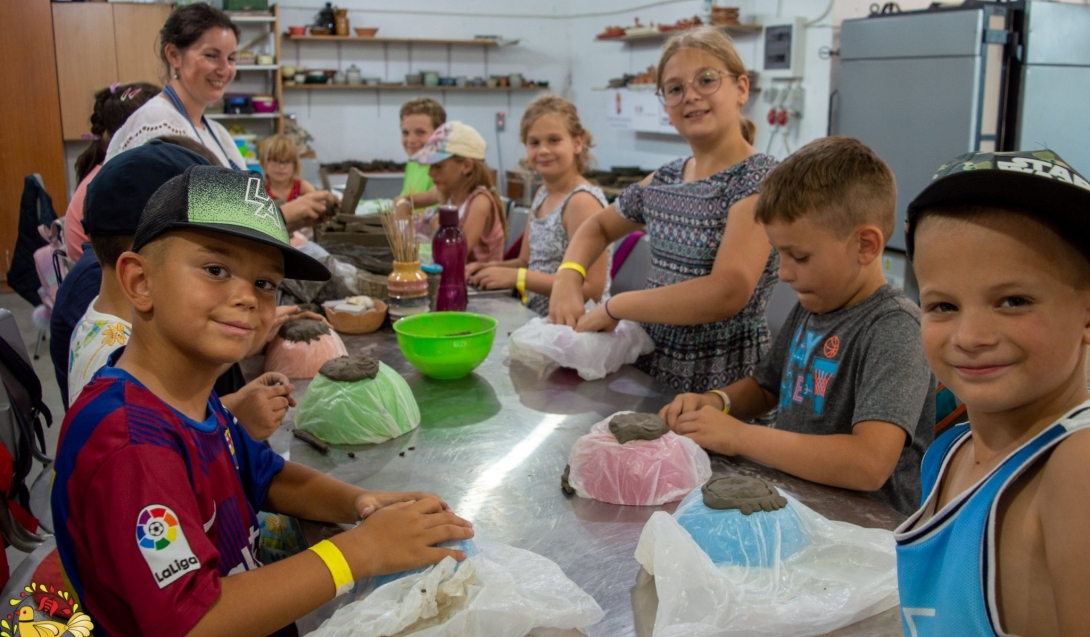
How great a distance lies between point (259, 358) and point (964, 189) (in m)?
1.81

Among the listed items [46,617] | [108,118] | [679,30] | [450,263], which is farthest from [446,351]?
[679,30]

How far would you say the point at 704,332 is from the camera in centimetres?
210

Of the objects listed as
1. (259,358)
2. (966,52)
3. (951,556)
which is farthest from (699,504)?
(966,52)

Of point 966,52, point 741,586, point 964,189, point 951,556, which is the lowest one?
point 741,586

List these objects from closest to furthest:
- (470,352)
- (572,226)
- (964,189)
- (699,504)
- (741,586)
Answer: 1. (964,189)
2. (741,586)
3. (699,504)
4. (470,352)
5. (572,226)

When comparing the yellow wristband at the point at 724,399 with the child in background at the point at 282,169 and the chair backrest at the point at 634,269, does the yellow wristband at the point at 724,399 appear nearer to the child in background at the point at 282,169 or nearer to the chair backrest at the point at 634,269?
the chair backrest at the point at 634,269

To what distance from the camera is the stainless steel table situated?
3.74ft

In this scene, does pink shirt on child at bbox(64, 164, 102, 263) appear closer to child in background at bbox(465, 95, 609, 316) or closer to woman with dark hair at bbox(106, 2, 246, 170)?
woman with dark hair at bbox(106, 2, 246, 170)

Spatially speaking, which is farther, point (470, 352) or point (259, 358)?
point (259, 358)

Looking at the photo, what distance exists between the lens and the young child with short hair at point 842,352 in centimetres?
138

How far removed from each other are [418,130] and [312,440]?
10.6 ft

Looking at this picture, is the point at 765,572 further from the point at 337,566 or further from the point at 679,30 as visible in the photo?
the point at 679,30

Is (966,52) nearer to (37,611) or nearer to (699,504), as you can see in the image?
(699,504)

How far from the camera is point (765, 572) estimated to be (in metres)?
1.07
